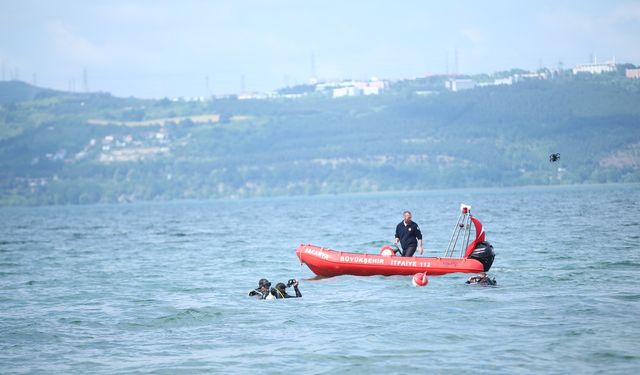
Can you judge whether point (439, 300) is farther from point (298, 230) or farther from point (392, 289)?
point (298, 230)

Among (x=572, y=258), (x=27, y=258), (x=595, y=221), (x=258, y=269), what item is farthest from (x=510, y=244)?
(x=27, y=258)

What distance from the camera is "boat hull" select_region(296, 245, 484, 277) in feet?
97.2

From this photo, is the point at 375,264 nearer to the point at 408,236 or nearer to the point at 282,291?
the point at 408,236

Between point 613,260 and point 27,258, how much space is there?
29.2 m

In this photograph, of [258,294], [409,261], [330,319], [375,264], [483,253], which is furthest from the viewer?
[375,264]

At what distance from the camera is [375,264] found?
100 ft

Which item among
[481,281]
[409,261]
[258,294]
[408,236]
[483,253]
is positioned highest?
[408,236]

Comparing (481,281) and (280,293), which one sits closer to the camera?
(280,293)

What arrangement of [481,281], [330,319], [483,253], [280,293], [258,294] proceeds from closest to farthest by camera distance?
[330,319]
[280,293]
[481,281]
[258,294]
[483,253]

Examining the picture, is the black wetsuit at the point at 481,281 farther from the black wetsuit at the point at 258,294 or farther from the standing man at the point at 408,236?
the black wetsuit at the point at 258,294

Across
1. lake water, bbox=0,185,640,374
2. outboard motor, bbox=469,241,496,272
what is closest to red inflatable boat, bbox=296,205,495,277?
outboard motor, bbox=469,241,496,272

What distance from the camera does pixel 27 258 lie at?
50.9 meters

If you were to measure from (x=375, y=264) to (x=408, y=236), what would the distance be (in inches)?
50.0

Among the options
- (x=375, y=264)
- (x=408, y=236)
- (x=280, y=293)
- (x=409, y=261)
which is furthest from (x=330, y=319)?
(x=408, y=236)
